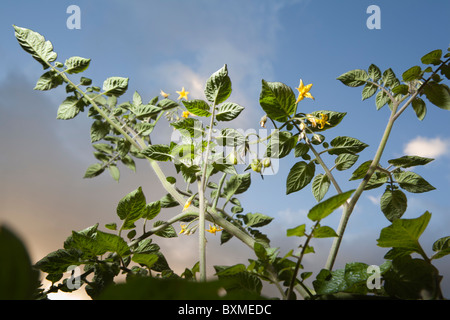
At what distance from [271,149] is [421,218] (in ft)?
0.84

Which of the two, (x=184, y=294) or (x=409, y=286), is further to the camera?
(x=409, y=286)

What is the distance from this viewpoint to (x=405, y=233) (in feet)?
1.06

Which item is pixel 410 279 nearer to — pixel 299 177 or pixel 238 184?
pixel 299 177

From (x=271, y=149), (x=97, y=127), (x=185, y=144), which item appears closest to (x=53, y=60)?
(x=97, y=127)

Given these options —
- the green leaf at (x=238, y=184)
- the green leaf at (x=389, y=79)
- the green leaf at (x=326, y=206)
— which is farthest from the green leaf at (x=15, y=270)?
the green leaf at (x=389, y=79)

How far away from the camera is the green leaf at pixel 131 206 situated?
467 millimetres

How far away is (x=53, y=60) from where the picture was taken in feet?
2.45

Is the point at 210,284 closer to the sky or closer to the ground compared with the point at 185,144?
closer to the ground

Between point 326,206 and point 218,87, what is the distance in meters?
0.29

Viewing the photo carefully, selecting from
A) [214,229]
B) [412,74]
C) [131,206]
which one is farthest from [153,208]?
[412,74]

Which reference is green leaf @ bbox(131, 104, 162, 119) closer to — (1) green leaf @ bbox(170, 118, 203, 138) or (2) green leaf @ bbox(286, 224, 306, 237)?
(1) green leaf @ bbox(170, 118, 203, 138)

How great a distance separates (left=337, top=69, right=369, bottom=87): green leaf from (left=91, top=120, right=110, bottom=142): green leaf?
598 millimetres
